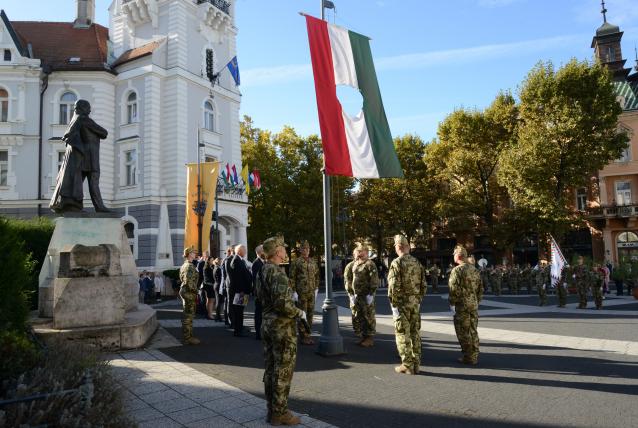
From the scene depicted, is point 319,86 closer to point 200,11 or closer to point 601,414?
point 601,414

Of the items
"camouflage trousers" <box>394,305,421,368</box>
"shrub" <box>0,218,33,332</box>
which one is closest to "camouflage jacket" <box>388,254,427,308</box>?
"camouflage trousers" <box>394,305,421,368</box>

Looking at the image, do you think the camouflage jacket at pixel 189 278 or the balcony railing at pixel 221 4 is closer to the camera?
the camouflage jacket at pixel 189 278

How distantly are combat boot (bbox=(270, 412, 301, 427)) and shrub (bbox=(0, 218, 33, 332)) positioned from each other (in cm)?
289

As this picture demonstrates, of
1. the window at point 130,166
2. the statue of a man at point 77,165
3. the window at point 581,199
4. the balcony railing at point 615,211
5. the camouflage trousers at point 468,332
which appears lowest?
the camouflage trousers at point 468,332

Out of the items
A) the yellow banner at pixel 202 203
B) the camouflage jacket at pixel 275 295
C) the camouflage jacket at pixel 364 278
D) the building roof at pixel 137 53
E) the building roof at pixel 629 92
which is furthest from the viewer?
the building roof at pixel 629 92

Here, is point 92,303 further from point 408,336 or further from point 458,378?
point 458,378

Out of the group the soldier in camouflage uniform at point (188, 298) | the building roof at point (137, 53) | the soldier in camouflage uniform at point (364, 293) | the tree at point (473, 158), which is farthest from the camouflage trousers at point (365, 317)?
the tree at point (473, 158)

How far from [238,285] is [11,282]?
5908 mm

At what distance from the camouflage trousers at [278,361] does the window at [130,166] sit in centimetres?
2690

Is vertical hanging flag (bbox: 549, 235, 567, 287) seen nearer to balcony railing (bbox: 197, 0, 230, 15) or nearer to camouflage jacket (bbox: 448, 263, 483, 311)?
camouflage jacket (bbox: 448, 263, 483, 311)

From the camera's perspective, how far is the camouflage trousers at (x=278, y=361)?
16.1ft

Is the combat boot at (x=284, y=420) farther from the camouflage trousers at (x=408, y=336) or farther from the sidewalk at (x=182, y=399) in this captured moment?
the camouflage trousers at (x=408, y=336)

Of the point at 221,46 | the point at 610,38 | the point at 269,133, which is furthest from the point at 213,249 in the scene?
the point at 610,38

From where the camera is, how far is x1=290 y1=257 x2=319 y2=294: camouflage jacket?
9.98 metres
